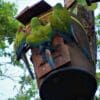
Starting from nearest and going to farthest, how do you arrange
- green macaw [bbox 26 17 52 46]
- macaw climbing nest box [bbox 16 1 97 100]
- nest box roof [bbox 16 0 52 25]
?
macaw climbing nest box [bbox 16 1 97 100] → green macaw [bbox 26 17 52 46] → nest box roof [bbox 16 0 52 25]

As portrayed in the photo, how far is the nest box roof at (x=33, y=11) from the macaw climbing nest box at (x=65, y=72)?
8.7 inches

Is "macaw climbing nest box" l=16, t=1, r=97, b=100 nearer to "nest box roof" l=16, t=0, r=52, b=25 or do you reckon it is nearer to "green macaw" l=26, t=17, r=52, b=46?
"green macaw" l=26, t=17, r=52, b=46

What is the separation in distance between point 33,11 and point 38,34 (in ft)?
0.77

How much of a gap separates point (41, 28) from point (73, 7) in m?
0.24

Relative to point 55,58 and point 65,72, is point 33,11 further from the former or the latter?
point 65,72

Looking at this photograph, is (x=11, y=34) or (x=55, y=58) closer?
(x=55, y=58)

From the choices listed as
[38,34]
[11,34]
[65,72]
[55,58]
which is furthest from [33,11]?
[11,34]

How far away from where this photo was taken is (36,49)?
200cm

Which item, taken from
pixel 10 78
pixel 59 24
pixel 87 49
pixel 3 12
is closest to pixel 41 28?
pixel 59 24

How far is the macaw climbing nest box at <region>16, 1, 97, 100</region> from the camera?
1.84m

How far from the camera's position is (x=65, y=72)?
1.83 metres

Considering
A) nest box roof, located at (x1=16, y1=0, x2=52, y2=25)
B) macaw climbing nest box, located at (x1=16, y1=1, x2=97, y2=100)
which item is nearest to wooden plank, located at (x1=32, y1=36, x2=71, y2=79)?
macaw climbing nest box, located at (x1=16, y1=1, x2=97, y2=100)

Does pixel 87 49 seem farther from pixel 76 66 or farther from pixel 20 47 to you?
pixel 20 47

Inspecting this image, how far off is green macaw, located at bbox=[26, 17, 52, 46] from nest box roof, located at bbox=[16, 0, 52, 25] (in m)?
0.16
